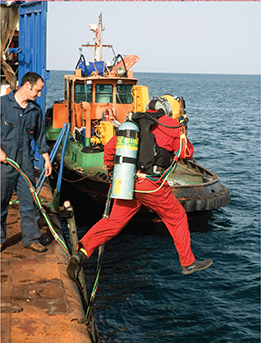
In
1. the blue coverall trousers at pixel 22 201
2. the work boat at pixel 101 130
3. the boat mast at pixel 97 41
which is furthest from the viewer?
the boat mast at pixel 97 41

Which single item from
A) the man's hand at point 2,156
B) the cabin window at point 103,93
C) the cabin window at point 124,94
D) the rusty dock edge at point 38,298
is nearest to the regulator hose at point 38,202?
the man's hand at point 2,156

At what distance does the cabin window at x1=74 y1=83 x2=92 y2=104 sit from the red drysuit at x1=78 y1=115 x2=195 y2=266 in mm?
7998

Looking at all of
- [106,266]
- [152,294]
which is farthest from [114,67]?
[152,294]

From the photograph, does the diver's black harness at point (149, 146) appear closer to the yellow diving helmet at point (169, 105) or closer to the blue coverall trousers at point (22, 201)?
the yellow diving helmet at point (169, 105)

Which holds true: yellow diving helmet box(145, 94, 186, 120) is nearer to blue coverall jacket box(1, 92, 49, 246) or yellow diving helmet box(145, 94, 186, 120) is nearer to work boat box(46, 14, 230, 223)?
blue coverall jacket box(1, 92, 49, 246)

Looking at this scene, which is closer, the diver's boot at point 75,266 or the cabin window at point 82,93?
the diver's boot at point 75,266

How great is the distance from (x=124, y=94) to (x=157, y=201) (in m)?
8.42

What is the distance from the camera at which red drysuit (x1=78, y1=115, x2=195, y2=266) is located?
162 inches

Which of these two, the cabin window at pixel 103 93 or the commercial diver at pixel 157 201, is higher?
the cabin window at pixel 103 93

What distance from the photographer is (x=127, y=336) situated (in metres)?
6.48

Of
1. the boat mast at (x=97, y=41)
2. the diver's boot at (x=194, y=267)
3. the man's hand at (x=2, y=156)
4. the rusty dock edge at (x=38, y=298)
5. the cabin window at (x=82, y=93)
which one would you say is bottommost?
the rusty dock edge at (x=38, y=298)

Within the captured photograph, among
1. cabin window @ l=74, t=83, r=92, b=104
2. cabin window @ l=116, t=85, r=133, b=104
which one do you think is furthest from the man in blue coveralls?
cabin window @ l=116, t=85, r=133, b=104

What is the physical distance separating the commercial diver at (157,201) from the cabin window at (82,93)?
26.2ft

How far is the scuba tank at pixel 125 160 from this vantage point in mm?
3893
